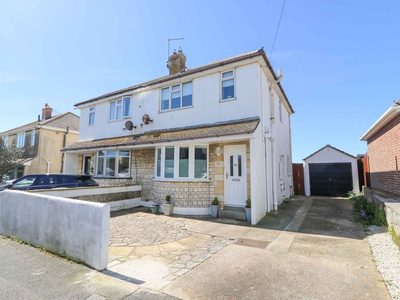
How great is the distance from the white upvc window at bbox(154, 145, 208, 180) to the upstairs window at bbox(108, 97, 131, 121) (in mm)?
4864

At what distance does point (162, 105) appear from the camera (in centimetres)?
1146

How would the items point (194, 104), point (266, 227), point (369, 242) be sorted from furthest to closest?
1. point (194, 104)
2. point (266, 227)
3. point (369, 242)

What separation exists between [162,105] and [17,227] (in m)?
8.02

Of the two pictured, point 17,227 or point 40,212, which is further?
point 17,227

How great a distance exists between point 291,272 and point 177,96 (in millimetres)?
9314

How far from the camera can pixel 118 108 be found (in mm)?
13602

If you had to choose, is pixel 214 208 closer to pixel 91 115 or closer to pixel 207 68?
pixel 207 68

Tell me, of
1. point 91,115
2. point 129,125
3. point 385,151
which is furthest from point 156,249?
point 91,115

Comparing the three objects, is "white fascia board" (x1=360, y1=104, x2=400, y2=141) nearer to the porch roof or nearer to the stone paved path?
the porch roof

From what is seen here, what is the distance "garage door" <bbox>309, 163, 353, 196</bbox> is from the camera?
13875 mm

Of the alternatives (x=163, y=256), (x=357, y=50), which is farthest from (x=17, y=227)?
(x=357, y=50)

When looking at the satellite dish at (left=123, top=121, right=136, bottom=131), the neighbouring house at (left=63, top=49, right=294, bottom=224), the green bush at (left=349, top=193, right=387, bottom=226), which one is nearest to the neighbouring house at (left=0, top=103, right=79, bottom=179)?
the neighbouring house at (left=63, top=49, right=294, bottom=224)

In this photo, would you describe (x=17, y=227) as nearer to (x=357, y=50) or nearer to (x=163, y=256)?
(x=163, y=256)

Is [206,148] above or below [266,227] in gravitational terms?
above
